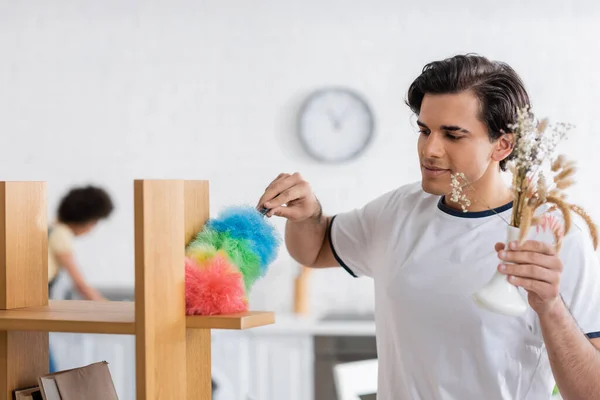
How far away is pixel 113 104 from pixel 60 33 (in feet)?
1.47

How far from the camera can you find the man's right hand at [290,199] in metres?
1.66

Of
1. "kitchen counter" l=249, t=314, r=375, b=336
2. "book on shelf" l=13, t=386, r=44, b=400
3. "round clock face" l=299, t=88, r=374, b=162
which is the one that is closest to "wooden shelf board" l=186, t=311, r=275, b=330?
"book on shelf" l=13, t=386, r=44, b=400

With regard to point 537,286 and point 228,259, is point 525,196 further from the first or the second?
point 228,259

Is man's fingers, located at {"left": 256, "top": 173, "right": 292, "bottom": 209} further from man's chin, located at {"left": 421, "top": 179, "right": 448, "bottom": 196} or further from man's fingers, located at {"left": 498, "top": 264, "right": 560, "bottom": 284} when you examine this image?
man's fingers, located at {"left": 498, "top": 264, "right": 560, "bottom": 284}

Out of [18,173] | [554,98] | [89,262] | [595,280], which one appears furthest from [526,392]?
[18,173]

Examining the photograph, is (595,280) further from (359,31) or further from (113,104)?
(113,104)

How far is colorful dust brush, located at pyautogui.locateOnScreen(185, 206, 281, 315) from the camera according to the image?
54.4 inches

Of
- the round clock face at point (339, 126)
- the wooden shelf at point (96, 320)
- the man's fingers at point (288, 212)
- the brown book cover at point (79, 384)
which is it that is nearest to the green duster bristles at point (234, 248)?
the wooden shelf at point (96, 320)

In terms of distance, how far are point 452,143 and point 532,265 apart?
40 centimetres

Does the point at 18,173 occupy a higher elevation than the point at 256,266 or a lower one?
higher

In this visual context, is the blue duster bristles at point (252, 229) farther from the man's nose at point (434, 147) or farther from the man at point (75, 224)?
the man at point (75, 224)

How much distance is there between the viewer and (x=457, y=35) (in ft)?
12.4

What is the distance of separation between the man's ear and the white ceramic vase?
393 millimetres

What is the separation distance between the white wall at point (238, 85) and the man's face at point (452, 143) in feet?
7.06
